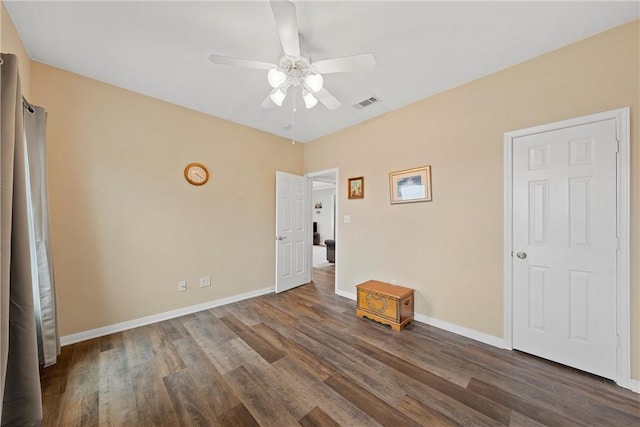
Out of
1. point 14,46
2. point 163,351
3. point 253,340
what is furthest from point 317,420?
point 14,46

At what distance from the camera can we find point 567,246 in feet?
6.41

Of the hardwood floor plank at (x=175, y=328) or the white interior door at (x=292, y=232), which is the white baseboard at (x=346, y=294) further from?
the hardwood floor plank at (x=175, y=328)

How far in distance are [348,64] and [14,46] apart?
249cm

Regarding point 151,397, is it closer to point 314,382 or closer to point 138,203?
point 314,382

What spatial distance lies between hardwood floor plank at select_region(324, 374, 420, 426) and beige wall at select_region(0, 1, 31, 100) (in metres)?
3.21

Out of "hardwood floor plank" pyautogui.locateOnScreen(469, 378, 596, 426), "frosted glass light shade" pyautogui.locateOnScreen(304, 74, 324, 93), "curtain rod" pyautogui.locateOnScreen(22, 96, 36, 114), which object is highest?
"frosted glass light shade" pyautogui.locateOnScreen(304, 74, 324, 93)

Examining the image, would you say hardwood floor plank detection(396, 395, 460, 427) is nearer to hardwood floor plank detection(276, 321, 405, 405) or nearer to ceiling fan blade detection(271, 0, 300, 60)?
hardwood floor plank detection(276, 321, 405, 405)

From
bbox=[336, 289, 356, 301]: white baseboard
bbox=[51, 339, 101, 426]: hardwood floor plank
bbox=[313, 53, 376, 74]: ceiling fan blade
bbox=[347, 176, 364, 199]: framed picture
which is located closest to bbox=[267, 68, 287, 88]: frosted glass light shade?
bbox=[313, 53, 376, 74]: ceiling fan blade

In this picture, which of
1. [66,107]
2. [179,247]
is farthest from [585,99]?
[66,107]

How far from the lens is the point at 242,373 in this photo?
6.29 ft

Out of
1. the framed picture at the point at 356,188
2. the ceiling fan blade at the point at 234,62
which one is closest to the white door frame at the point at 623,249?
the framed picture at the point at 356,188

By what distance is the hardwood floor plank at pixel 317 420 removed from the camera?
1451 millimetres

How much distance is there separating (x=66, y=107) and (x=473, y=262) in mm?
4348

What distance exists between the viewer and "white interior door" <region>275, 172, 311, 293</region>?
3820 millimetres
